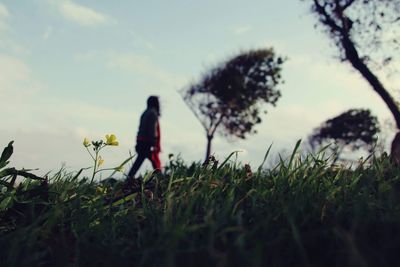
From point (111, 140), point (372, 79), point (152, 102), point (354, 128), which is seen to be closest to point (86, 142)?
point (111, 140)

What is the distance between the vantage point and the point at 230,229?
1706mm

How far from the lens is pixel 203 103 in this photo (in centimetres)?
3675

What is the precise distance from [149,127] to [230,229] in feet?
29.6

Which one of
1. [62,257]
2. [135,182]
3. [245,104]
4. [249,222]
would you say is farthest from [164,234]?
[245,104]

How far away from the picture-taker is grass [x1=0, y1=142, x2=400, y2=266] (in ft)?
5.40

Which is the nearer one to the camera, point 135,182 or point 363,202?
point 363,202

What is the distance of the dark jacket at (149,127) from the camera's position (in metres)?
10.6

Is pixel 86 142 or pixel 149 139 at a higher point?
pixel 149 139

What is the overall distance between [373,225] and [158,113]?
9327 millimetres

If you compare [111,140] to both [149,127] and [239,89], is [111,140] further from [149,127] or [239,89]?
[239,89]

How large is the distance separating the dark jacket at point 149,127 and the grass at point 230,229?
7355 millimetres

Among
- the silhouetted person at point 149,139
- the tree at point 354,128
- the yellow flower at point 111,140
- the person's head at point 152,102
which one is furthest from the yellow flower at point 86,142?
the tree at point 354,128

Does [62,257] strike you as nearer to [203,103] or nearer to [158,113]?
[158,113]

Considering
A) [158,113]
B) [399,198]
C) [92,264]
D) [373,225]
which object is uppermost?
[158,113]
